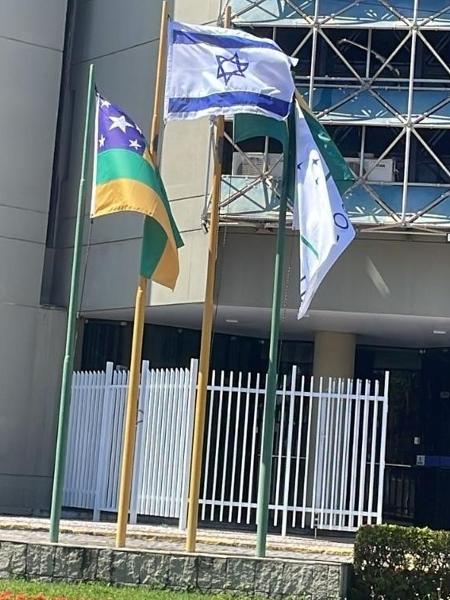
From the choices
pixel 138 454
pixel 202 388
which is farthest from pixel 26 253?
pixel 202 388

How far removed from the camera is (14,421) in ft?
61.8

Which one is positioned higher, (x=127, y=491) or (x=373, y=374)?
(x=373, y=374)

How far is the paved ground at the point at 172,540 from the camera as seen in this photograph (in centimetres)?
1277

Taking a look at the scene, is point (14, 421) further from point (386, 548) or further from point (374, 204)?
point (386, 548)

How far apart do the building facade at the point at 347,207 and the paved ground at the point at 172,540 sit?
10.9 feet

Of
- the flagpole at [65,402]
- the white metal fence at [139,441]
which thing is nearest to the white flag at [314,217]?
the flagpole at [65,402]

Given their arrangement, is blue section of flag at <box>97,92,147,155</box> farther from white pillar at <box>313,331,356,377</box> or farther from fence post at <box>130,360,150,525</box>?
white pillar at <box>313,331,356,377</box>

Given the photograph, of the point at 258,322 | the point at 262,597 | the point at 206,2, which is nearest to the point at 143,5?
the point at 206,2

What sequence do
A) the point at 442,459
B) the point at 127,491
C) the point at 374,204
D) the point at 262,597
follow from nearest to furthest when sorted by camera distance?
the point at 262,597, the point at 127,491, the point at 374,204, the point at 442,459

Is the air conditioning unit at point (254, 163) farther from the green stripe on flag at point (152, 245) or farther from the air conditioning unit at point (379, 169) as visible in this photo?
A: the green stripe on flag at point (152, 245)

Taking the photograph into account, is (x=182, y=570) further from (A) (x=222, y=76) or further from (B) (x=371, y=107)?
(B) (x=371, y=107)

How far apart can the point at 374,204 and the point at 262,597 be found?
6520 mm

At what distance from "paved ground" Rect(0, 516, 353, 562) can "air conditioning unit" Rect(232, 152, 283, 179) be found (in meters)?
4.94

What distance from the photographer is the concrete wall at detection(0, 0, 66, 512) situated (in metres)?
18.8
